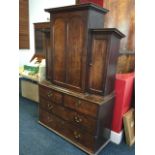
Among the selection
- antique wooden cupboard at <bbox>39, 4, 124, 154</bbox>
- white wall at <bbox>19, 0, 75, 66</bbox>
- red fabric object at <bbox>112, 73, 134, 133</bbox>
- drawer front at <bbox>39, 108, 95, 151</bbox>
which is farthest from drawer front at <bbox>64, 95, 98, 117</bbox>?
white wall at <bbox>19, 0, 75, 66</bbox>

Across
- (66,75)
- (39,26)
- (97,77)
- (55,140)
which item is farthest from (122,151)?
(39,26)

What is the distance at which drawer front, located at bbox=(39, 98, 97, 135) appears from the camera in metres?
1.89

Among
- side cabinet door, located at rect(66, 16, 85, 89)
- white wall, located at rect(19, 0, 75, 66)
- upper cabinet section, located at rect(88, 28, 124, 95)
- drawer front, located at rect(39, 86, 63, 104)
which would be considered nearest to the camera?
upper cabinet section, located at rect(88, 28, 124, 95)

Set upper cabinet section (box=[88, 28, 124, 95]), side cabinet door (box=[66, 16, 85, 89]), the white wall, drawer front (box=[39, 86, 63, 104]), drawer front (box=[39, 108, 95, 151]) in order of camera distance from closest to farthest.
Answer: upper cabinet section (box=[88, 28, 124, 95])
side cabinet door (box=[66, 16, 85, 89])
drawer front (box=[39, 108, 95, 151])
drawer front (box=[39, 86, 63, 104])
the white wall

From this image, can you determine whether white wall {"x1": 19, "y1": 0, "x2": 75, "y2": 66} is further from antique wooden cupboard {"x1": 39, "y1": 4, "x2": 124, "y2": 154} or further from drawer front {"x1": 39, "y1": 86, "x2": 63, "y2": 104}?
drawer front {"x1": 39, "y1": 86, "x2": 63, "y2": 104}

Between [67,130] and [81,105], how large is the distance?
52cm

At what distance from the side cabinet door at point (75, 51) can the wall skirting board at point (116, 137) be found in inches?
35.0

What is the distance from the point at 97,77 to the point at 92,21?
65 cm

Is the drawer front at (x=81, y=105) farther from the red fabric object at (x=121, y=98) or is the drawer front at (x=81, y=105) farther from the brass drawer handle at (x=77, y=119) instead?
the red fabric object at (x=121, y=98)

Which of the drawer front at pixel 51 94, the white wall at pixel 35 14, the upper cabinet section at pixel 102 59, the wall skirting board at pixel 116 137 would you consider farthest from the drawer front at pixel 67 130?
the white wall at pixel 35 14

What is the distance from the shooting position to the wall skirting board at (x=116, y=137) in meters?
2.21

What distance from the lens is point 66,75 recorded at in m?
2.12

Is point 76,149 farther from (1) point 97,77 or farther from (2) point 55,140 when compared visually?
(1) point 97,77
